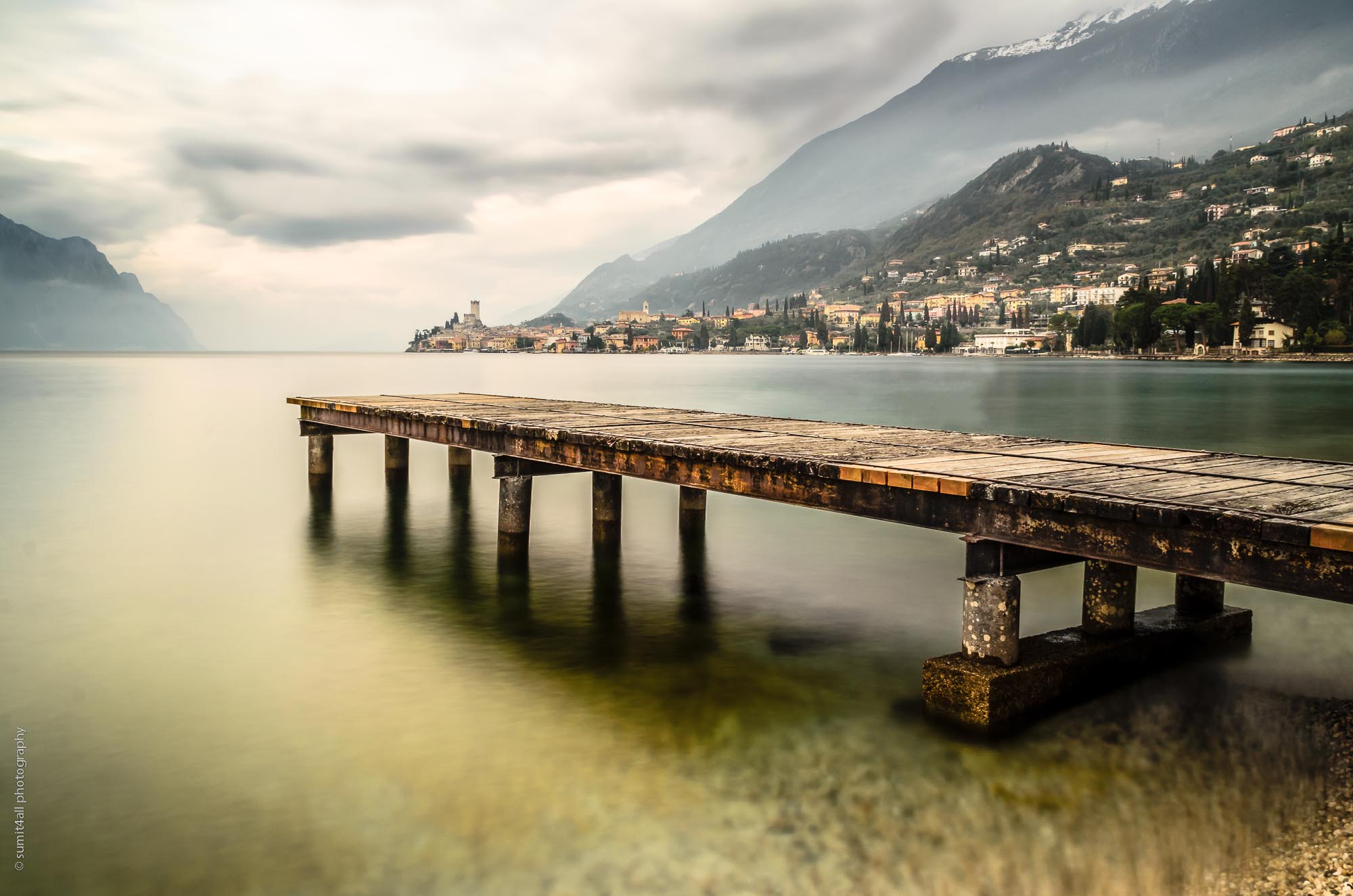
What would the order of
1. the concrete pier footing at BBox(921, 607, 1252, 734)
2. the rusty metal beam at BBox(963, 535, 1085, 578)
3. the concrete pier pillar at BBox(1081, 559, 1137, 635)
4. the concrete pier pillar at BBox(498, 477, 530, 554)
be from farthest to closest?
1. the concrete pier pillar at BBox(498, 477, 530, 554)
2. the concrete pier pillar at BBox(1081, 559, 1137, 635)
3. the concrete pier footing at BBox(921, 607, 1252, 734)
4. the rusty metal beam at BBox(963, 535, 1085, 578)

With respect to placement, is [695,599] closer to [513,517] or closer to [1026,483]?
[513,517]

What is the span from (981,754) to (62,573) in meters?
15.8

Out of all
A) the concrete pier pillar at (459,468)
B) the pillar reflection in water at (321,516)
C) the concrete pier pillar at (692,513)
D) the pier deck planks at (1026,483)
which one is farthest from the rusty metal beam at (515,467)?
the concrete pier pillar at (459,468)

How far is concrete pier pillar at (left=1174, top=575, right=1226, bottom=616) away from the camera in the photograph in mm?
11148

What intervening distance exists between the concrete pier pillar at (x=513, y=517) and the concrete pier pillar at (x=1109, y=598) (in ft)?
30.0

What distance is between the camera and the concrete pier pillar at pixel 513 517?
1583 cm

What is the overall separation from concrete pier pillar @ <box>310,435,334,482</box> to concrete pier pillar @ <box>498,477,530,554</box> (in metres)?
10.1

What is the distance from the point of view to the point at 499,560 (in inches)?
628

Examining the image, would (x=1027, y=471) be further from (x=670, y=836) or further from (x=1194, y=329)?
(x=1194, y=329)

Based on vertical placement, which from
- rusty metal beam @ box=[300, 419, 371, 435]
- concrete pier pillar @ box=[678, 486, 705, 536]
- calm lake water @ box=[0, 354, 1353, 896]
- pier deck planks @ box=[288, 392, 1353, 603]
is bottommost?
calm lake water @ box=[0, 354, 1353, 896]

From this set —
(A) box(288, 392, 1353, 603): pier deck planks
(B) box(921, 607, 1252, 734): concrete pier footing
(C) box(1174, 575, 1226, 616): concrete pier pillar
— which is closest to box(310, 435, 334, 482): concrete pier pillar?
(A) box(288, 392, 1353, 603): pier deck planks

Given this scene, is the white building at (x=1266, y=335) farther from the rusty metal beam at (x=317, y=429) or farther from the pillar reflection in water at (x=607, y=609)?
the pillar reflection in water at (x=607, y=609)

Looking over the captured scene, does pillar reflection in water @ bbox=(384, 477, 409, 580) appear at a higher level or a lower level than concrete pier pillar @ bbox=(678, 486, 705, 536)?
lower

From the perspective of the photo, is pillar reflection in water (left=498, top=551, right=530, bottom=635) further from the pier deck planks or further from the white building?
the white building
